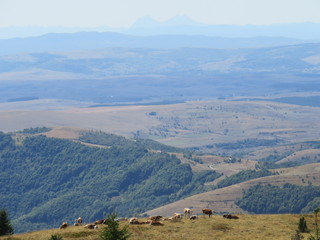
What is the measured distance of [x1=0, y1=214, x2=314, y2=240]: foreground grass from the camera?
4134 cm

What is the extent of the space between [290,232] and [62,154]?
15974cm

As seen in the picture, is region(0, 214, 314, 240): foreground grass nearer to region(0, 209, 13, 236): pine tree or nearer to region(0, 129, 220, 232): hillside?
region(0, 209, 13, 236): pine tree

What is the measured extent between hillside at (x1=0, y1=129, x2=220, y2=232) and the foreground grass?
305 ft

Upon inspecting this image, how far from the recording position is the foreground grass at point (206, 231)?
41344 mm

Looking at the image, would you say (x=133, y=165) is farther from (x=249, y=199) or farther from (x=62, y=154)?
(x=249, y=199)

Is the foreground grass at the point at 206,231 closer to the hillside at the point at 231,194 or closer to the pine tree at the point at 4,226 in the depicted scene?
the pine tree at the point at 4,226

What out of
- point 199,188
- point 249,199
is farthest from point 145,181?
point 249,199

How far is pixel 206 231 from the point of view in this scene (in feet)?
141

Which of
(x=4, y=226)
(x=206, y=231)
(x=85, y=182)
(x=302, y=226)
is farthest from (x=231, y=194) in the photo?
(x=4, y=226)

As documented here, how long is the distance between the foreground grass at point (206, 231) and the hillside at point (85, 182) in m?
92.8

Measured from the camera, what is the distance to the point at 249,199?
132500mm

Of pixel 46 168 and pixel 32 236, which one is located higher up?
pixel 32 236

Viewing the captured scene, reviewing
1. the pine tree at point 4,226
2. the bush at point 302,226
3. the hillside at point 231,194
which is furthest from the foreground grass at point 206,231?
the hillside at point 231,194

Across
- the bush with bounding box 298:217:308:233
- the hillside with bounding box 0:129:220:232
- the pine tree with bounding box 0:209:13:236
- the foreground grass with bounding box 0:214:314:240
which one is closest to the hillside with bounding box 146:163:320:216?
the hillside with bounding box 0:129:220:232
